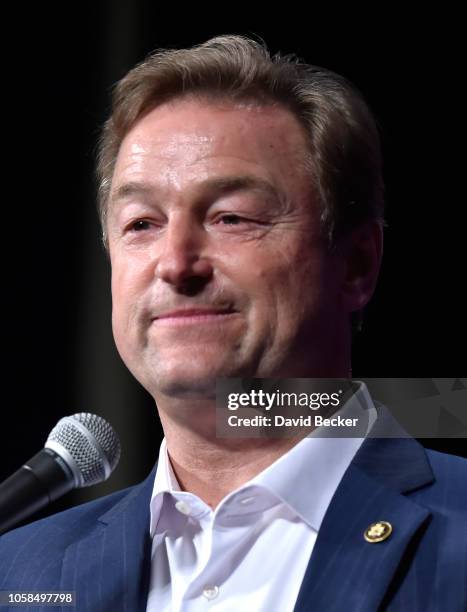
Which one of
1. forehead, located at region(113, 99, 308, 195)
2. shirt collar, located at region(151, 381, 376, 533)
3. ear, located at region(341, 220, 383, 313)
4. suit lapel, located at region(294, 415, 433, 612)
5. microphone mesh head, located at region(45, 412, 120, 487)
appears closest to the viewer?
suit lapel, located at region(294, 415, 433, 612)

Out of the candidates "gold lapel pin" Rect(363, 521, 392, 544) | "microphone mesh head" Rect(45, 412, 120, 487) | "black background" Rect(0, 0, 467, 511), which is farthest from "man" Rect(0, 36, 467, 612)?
"black background" Rect(0, 0, 467, 511)

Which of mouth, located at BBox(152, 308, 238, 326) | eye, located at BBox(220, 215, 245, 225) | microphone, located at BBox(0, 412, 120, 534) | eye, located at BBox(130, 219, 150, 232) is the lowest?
microphone, located at BBox(0, 412, 120, 534)

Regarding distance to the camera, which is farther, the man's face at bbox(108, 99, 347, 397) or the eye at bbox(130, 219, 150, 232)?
the eye at bbox(130, 219, 150, 232)

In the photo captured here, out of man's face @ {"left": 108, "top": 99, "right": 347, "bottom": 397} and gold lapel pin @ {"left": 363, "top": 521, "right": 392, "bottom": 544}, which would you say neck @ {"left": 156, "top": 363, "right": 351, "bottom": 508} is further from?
gold lapel pin @ {"left": 363, "top": 521, "right": 392, "bottom": 544}

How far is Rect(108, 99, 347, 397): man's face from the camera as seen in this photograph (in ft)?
5.76

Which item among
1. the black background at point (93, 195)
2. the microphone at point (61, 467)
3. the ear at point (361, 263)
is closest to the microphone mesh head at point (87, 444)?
the microphone at point (61, 467)

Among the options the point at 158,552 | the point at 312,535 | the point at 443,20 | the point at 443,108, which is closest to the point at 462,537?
the point at 312,535

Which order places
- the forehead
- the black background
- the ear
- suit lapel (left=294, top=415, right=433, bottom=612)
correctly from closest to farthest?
suit lapel (left=294, top=415, right=433, bottom=612)
the forehead
the ear
the black background

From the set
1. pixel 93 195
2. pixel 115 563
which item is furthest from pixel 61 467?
pixel 93 195

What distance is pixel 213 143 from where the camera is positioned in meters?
1.84

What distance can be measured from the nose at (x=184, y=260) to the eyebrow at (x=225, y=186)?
84 mm

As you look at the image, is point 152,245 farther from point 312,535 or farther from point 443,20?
point 443,20

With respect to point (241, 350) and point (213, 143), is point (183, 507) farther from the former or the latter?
point (213, 143)

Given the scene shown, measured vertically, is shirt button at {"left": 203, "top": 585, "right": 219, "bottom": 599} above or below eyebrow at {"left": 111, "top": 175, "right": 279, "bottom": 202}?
below
